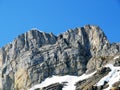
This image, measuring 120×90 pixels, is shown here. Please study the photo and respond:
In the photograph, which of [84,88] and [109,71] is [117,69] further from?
[84,88]

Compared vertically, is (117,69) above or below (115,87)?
above

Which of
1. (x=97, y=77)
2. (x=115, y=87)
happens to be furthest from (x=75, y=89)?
(x=115, y=87)

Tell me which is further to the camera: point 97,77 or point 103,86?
point 97,77

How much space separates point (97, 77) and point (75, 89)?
372 inches

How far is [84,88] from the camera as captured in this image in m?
190

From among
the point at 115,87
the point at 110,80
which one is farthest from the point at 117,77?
the point at 115,87

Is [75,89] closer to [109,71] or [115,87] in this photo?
[109,71]

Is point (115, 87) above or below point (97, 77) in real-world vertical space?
below

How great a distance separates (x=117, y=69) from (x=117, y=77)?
9014 millimetres

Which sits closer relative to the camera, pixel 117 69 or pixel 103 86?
pixel 103 86

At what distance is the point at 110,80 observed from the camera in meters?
189

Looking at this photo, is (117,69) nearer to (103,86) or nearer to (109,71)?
(109,71)

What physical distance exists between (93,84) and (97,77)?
836 cm

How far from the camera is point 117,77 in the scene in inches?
7495
